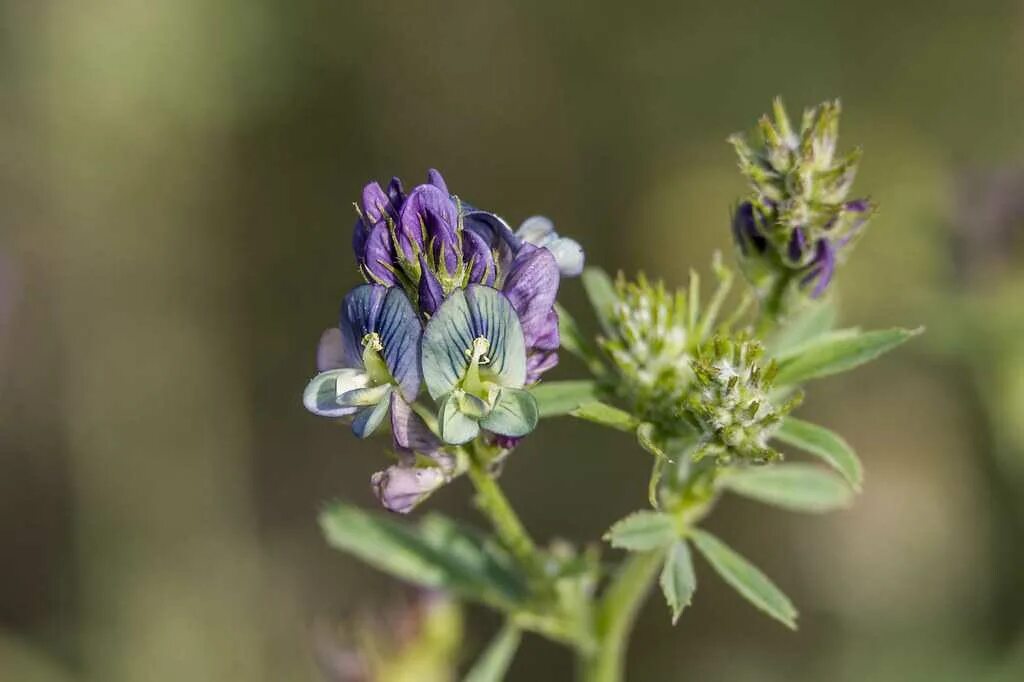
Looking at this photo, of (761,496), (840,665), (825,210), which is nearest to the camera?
(825,210)

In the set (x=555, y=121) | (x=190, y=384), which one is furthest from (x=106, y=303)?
(x=555, y=121)

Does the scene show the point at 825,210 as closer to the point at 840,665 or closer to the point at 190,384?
the point at 840,665

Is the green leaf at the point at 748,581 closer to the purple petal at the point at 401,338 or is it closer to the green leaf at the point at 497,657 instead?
the green leaf at the point at 497,657

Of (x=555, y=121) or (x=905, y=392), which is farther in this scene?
(x=555, y=121)

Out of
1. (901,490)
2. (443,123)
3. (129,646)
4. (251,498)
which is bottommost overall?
(129,646)

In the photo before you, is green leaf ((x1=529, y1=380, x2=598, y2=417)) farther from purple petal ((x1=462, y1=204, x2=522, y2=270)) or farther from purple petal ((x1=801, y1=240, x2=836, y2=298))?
purple petal ((x1=801, y1=240, x2=836, y2=298))

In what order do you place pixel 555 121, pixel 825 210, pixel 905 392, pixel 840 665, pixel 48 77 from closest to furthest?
pixel 825 210, pixel 840 665, pixel 905 392, pixel 48 77, pixel 555 121

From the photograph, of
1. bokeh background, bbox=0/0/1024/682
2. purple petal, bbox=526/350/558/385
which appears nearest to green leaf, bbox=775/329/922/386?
purple petal, bbox=526/350/558/385
